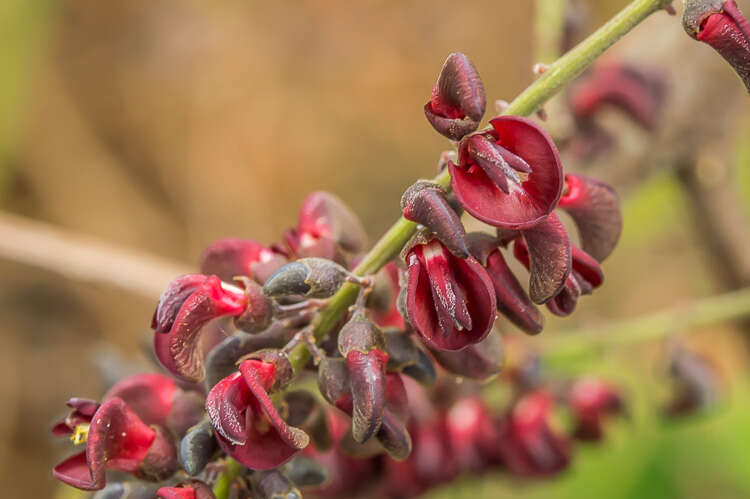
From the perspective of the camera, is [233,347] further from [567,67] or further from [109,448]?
[567,67]

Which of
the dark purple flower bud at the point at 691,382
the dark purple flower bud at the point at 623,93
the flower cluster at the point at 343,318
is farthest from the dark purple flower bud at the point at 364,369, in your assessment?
the dark purple flower bud at the point at 623,93

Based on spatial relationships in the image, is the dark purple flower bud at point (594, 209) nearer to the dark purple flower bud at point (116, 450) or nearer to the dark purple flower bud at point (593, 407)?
the dark purple flower bud at point (116, 450)

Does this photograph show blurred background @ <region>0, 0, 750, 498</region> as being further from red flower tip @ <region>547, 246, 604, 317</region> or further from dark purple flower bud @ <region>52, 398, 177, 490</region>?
dark purple flower bud @ <region>52, 398, 177, 490</region>

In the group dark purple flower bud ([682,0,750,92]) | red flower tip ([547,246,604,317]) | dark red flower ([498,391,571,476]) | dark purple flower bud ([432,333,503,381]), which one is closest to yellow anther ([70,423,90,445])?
dark purple flower bud ([432,333,503,381])

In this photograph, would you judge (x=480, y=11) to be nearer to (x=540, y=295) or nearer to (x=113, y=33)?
(x=113, y=33)

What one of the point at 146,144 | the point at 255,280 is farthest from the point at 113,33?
the point at 255,280

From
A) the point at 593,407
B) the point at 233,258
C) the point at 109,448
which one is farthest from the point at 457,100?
the point at 593,407

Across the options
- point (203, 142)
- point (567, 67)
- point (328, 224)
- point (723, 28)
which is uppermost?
point (723, 28)
